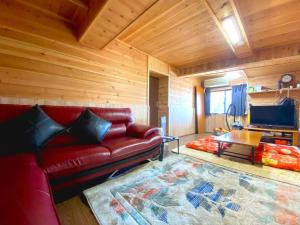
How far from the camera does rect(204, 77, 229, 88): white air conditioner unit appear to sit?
5.65 metres

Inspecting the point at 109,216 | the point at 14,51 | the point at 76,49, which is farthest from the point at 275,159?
the point at 14,51

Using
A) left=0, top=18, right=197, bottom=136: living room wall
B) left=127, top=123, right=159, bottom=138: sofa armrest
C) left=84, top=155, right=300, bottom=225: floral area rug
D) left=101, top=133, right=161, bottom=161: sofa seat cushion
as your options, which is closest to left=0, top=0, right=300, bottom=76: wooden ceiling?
left=0, top=18, right=197, bottom=136: living room wall

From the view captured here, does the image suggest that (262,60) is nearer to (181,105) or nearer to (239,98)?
(239,98)

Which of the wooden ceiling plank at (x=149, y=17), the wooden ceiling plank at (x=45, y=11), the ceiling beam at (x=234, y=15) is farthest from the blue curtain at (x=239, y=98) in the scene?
the wooden ceiling plank at (x=45, y=11)

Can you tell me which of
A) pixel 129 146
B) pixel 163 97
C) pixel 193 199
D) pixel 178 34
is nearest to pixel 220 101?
pixel 163 97

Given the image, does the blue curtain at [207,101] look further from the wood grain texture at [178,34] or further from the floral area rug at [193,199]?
the floral area rug at [193,199]

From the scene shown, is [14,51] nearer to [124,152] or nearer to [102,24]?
[102,24]

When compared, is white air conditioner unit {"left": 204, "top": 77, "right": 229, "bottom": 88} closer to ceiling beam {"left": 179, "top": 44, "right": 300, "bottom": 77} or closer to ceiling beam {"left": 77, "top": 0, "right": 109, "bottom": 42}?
ceiling beam {"left": 179, "top": 44, "right": 300, "bottom": 77}

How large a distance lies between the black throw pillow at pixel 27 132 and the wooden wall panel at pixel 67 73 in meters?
0.61

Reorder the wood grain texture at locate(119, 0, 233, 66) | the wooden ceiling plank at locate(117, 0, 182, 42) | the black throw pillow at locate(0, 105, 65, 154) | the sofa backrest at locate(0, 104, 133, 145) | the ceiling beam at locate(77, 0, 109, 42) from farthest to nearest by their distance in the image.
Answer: the wood grain texture at locate(119, 0, 233, 66), the wooden ceiling plank at locate(117, 0, 182, 42), the ceiling beam at locate(77, 0, 109, 42), the sofa backrest at locate(0, 104, 133, 145), the black throw pillow at locate(0, 105, 65, 154)

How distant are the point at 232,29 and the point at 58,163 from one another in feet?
10.5

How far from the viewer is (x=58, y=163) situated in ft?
4.64

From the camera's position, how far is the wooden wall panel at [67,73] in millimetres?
2051

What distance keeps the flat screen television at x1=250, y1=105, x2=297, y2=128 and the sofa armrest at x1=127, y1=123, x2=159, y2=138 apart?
3790 mm
